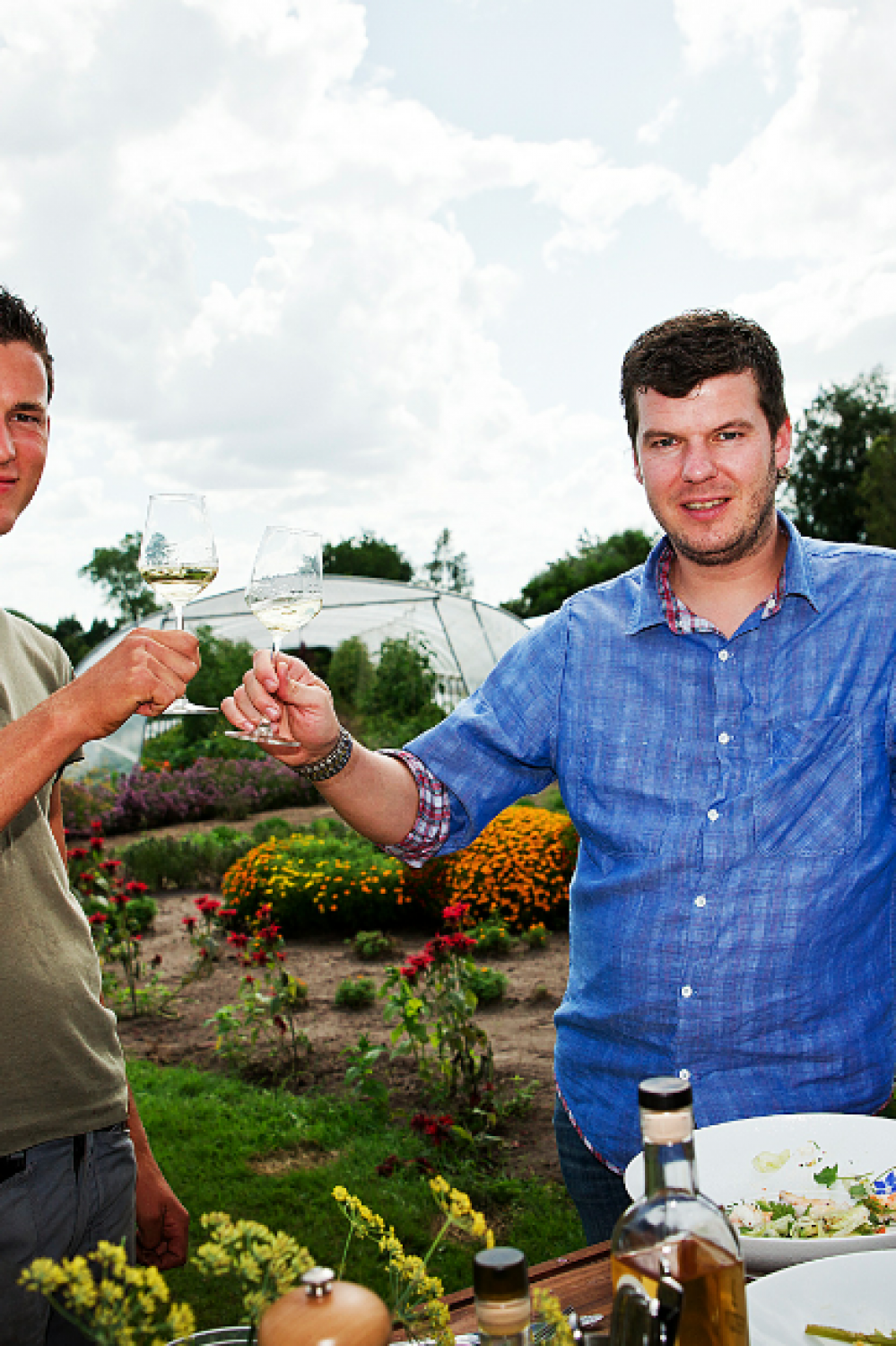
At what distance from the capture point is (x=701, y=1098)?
6.43ft

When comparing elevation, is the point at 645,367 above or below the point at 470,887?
above

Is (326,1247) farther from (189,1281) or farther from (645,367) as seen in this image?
(645,367)

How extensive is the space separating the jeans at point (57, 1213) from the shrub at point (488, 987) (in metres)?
4.37

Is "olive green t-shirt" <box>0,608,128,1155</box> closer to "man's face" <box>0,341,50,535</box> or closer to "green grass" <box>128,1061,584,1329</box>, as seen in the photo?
"man's face" <box>0,341,50,535</box>

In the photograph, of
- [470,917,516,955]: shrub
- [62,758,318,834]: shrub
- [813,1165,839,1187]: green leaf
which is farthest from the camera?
[62,758,318,834]: shrub

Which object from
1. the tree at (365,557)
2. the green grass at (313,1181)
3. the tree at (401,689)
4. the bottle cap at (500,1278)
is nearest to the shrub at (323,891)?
the green grass at (313,1181)

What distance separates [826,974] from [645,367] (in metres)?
1.20

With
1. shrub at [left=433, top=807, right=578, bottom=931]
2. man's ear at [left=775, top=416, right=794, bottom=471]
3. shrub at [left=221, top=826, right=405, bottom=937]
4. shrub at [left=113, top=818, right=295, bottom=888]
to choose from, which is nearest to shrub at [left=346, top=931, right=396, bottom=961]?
shrub at [left=221, top=826, right=405, bottom=937]

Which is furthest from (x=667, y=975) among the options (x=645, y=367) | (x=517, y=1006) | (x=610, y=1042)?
(x=517, y=1006)

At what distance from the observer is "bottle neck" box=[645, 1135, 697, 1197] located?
2.82 ft

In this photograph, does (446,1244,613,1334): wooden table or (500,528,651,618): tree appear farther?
(500,528,651,618): tree

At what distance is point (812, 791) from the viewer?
6.63 ft

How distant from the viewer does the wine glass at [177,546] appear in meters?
1.91

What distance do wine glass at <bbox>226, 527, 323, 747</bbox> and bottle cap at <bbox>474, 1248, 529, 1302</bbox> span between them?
1315 millimetres
